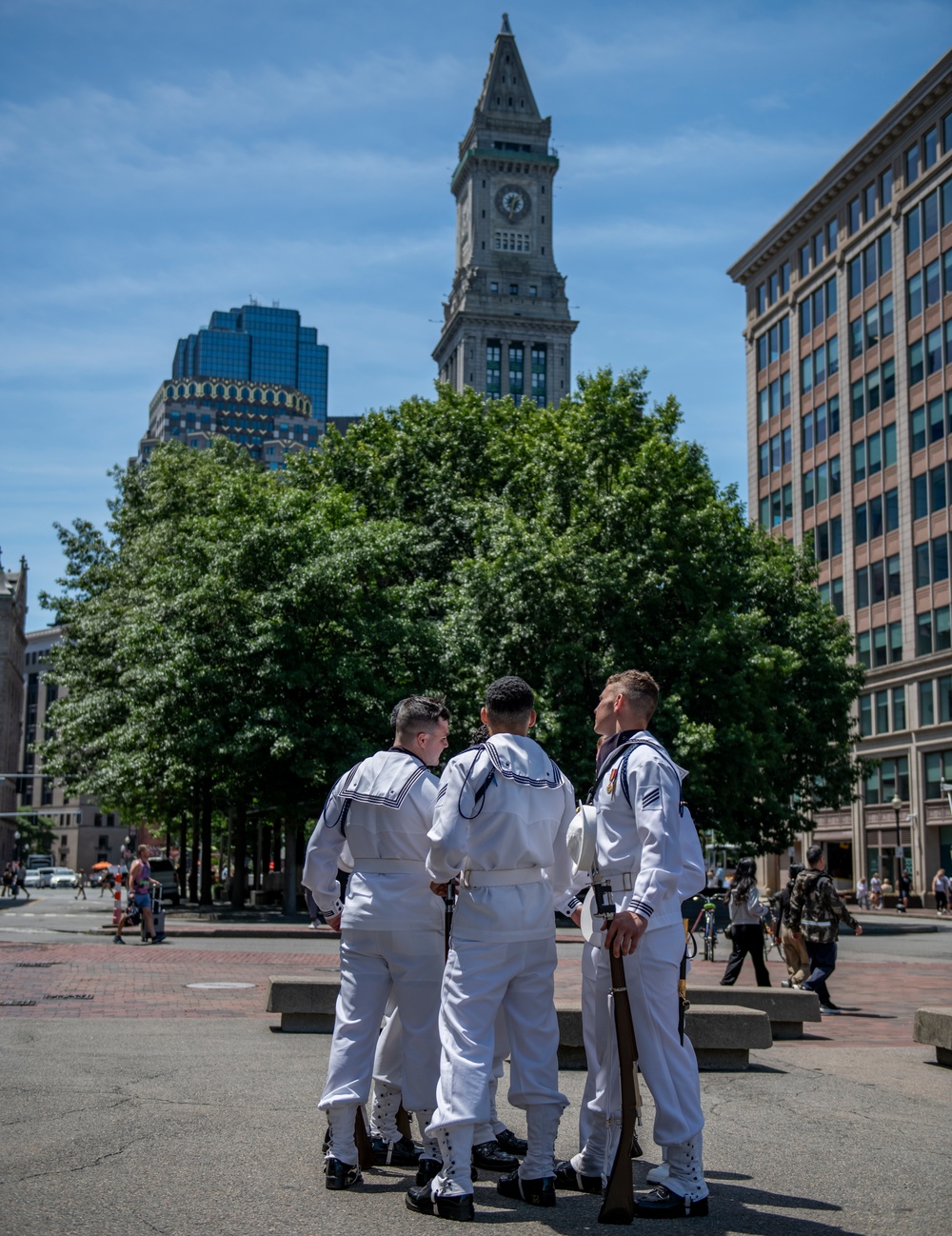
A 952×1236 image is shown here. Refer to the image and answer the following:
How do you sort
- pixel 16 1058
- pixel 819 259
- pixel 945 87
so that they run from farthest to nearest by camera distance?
pixel 819 259 < pixel 945 87 < pixel 16 1058

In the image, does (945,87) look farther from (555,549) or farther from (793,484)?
(555,549)

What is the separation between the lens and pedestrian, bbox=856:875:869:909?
177ft

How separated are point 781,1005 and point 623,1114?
6.53 metres

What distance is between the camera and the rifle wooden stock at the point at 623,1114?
498cm

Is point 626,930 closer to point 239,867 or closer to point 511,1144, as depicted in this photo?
point 511,1144

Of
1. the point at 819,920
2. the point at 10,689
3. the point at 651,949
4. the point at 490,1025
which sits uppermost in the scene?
the point at 10,689

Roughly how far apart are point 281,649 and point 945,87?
40.4 m

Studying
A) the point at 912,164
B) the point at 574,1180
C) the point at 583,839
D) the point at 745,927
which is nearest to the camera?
the point at 574,1180

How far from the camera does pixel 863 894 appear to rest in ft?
182

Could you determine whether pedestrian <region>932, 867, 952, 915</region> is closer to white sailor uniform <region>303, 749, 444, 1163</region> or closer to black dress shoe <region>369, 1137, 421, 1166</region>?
black dress shoe <region>369, 1137, 421, 1166</region>

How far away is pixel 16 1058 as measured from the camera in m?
8.72

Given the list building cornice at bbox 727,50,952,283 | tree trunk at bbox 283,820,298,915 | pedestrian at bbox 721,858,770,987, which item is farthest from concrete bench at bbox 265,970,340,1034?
building cornice at bbox 727,50,952,283

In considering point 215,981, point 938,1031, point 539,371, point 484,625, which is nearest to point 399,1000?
point 938,1031

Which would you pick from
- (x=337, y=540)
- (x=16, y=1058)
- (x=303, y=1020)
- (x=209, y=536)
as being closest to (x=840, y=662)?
(x=337, y=540)
